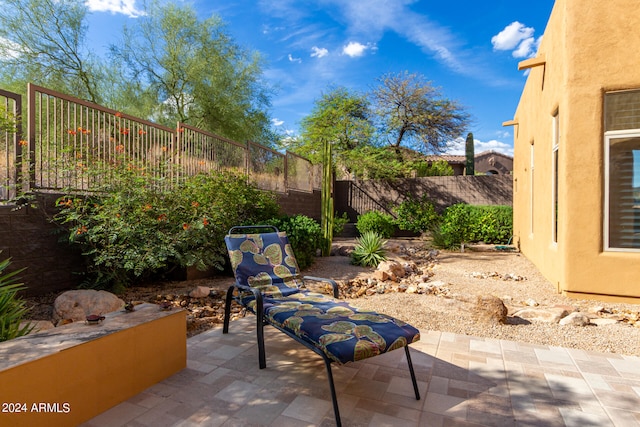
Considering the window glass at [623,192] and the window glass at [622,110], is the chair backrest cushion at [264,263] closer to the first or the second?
the window glass at [623,192]

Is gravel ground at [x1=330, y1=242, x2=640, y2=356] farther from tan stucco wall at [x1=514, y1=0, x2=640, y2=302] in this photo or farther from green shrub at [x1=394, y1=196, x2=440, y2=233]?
green shrub at [x1=394, y1=196, x2=440, y2=233]

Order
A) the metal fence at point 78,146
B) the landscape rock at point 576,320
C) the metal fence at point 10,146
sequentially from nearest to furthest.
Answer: the landscape rock at point 576,320, the metal fence at point 10,146, the metal fence at point 78,146

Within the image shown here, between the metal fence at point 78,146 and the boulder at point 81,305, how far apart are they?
145 cm

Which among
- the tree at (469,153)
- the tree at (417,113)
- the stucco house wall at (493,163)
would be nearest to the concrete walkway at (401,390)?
the tree at (469,153)

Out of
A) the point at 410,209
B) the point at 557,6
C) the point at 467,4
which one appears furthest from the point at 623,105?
the point at 410,209

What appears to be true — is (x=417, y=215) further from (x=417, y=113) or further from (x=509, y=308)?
A: (x=509, y=308)

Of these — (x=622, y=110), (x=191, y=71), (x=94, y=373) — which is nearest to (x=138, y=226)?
(x=94, y=373)

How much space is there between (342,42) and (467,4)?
210 inches

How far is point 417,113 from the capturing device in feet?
56.4

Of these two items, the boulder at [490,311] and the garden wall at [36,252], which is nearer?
the boulder at [490,311]

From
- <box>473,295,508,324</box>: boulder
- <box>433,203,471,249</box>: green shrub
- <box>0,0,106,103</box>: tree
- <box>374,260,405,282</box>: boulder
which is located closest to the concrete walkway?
<box>473,295,508,324</box>: boulder

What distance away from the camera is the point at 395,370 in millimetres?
2760

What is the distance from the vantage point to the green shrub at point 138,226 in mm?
4352

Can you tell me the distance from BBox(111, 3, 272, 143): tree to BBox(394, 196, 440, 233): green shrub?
24.4 feet
